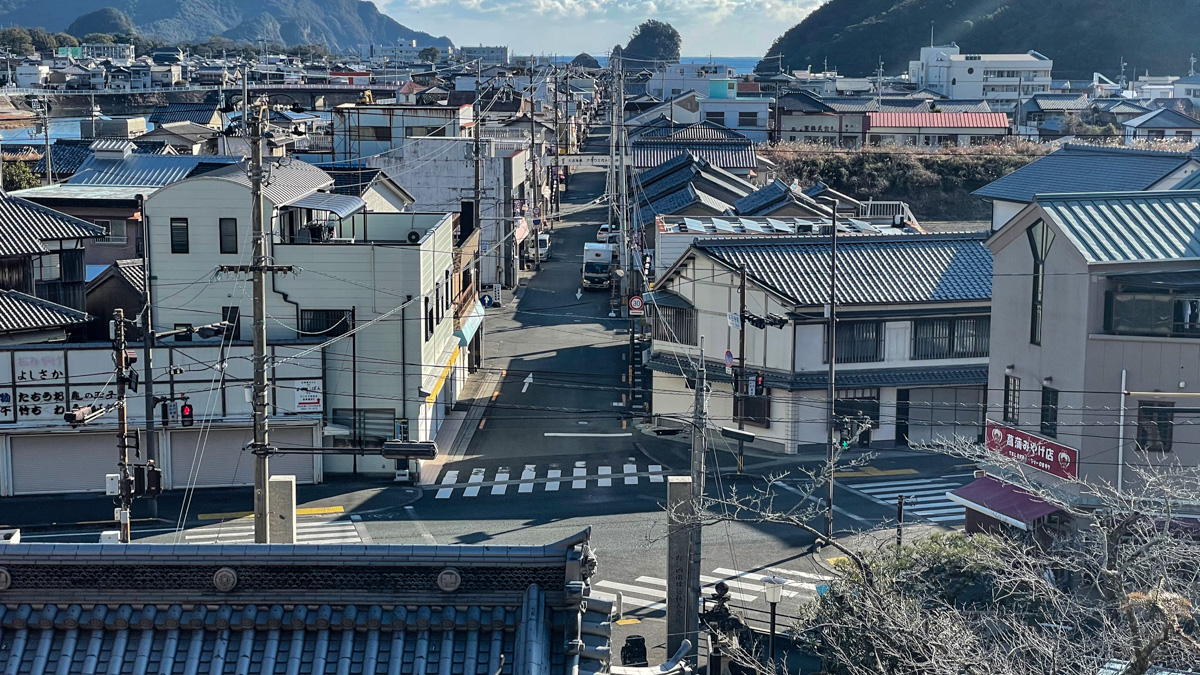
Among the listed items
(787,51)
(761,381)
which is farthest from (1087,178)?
(787,51)

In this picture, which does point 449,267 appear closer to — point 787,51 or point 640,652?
point 640,652

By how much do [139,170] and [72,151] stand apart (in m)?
12.8

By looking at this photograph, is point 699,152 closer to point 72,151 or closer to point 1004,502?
point 72,151

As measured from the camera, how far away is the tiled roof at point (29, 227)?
28625 mm

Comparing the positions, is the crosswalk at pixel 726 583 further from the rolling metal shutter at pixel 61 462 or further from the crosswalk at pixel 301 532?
the rolling metal shutter at pixel 61 462

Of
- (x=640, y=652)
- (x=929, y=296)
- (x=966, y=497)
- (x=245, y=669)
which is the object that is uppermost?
(x=929, y=296)

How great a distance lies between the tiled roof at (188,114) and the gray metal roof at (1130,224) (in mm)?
60420

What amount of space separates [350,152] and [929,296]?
29.6 m

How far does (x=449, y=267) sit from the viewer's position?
34.9 metres

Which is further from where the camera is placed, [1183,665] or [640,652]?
[640,652]

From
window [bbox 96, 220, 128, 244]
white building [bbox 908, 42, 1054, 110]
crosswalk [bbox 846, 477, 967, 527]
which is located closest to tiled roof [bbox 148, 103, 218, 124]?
window [bbox 96, 220, 128, 244]

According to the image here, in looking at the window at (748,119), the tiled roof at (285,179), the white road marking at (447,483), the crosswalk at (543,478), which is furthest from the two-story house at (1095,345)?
the window at (748,119)

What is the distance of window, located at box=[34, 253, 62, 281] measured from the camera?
97.8 feet

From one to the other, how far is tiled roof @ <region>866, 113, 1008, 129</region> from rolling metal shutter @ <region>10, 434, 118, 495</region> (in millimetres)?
64490
